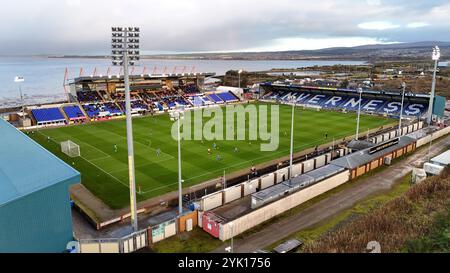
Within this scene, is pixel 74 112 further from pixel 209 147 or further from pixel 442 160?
pixel 442 160

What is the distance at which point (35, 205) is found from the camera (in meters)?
16.9

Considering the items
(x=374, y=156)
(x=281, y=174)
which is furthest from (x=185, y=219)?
(x=374, y=156)

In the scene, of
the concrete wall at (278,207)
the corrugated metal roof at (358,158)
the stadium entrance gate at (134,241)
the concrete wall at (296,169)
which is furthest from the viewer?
the corrugated metal roof at (358,158)

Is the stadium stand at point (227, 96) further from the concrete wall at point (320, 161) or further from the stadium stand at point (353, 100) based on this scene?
the concrete wall at point (320, 161)

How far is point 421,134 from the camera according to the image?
40.9 meters

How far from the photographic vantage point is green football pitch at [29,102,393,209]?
93.2 feet

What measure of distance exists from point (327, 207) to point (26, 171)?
19.4 m

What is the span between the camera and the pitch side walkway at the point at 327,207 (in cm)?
1966

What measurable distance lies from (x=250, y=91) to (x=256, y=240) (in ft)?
212

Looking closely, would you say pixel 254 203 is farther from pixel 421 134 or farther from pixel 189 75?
pixel 189 75

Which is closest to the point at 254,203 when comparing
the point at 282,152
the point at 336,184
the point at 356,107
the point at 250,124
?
the point at 336,184

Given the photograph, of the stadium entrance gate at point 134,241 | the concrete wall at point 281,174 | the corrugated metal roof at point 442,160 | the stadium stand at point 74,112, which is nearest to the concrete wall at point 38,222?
the stadium entrance gate at point 134,241

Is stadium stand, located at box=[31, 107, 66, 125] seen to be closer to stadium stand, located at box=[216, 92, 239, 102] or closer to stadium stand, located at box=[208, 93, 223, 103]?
stadium stand, located at box=[208, 93, 223, 103]

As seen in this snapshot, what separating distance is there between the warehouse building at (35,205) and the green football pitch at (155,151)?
6317 mm
